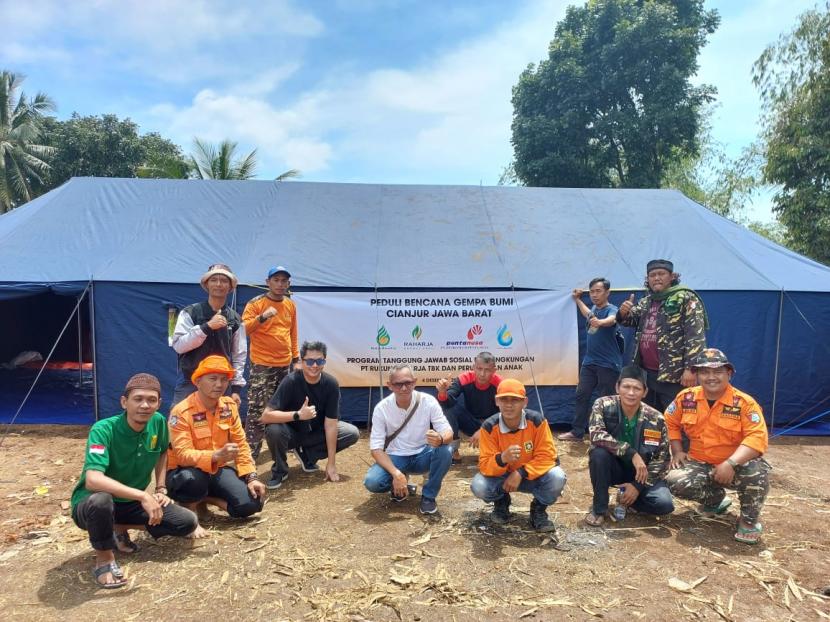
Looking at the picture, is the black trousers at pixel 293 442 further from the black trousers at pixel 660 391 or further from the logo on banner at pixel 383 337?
the black trousers at pixel 660 391

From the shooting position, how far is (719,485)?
332 centimetres

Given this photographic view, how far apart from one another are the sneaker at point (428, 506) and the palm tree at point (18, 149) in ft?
72.6

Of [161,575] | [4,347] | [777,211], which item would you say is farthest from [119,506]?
[777,211]

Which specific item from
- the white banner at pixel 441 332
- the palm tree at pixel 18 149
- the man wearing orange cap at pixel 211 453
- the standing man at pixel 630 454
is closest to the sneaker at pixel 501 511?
the standing man at pixel 630 454

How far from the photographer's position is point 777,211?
1132cm

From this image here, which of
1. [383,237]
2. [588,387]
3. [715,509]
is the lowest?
[715,509]

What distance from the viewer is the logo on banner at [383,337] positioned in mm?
5746

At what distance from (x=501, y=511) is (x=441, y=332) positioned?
2653 mm

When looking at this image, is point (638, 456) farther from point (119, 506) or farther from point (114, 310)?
point (114, 310)

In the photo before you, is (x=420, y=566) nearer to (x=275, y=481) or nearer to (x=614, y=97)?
(x=275, y=481)

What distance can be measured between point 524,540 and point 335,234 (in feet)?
14.7

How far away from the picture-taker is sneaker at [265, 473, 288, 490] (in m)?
4.02

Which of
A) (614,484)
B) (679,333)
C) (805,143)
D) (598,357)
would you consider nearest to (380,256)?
(598,357)

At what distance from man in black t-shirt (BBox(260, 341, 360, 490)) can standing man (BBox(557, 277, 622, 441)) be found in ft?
8.25
